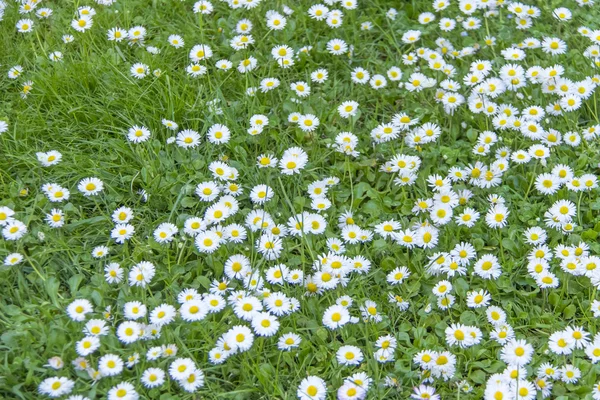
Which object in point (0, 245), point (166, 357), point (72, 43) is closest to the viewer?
point (166, 357)

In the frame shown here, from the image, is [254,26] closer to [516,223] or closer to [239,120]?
[239,120]

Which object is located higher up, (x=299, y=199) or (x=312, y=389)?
(x=299, y=199)

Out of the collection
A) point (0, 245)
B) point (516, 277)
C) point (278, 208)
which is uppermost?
point (0, 245)

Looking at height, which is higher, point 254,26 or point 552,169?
point 254,26

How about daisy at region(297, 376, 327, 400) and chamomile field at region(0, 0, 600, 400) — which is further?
chamomile field at region(0, 0, 600, 400)

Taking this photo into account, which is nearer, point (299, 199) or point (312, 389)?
point (312, 389)

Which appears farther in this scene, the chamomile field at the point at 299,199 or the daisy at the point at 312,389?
the chamomile field at the point at 299,199

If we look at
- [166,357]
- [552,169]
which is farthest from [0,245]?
[552,169]

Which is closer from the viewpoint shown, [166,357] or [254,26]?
[166,357]
